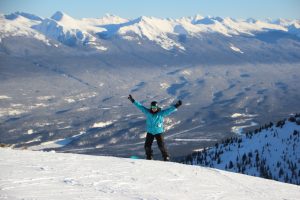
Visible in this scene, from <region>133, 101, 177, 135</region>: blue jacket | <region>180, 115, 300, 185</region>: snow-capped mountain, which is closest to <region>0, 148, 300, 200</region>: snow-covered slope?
<region>133, 101, 177, 135</region>: blue jacket

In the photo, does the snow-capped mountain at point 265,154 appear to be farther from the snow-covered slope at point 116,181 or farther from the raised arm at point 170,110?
the snow-covered slope at point 116,181

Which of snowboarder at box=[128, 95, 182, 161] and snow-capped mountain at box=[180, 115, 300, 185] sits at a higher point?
snowboarder at box=[128, 95, 182, 161]

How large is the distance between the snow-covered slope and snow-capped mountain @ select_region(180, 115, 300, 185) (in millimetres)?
22002

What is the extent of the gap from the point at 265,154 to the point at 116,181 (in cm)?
3223

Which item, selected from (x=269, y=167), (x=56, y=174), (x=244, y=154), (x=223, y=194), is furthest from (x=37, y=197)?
(x=244, y=154)

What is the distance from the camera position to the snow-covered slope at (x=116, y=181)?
1441cm

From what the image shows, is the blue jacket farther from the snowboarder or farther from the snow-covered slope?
the snow-covered slope

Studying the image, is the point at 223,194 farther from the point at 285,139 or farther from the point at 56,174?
the point at 285,139

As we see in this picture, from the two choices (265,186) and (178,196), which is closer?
(178,196)

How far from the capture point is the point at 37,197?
13500mm

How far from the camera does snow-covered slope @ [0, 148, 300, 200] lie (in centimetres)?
1441

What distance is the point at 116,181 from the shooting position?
16125 mm

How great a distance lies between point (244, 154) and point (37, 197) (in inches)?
1415

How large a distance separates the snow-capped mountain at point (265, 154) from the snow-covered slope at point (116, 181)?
2200cm
